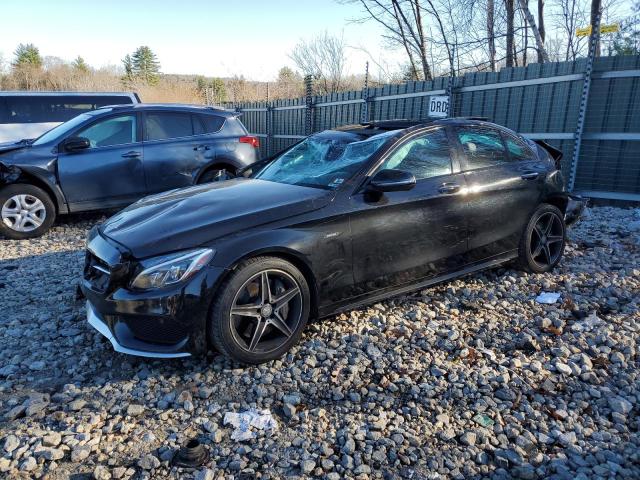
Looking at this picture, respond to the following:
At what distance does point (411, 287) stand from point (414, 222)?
543 mm

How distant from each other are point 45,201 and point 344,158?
4854 mm

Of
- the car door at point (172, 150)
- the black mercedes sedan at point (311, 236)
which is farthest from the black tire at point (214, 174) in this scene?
the black mercedes sedan at point (311, 236)

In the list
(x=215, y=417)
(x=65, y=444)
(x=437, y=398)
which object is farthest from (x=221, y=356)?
(x=437, y=398)

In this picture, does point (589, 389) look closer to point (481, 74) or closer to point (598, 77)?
point (598, 77)

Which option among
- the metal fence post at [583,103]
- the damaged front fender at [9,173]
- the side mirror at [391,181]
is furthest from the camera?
the metal fence post at [583,103]

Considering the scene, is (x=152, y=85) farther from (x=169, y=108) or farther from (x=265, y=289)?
(x=265, y=289)

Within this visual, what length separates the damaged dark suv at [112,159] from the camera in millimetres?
6598

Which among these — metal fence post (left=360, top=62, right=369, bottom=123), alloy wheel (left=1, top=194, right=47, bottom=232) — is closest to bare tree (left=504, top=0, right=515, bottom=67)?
metal fence post (left=360, top=62, right=369, bottom=123)

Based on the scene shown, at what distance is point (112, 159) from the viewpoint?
22.9ft

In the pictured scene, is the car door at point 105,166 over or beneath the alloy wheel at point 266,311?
over

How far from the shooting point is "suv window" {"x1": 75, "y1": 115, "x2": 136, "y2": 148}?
6.95 metres

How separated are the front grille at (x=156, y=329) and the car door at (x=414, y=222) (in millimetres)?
1344

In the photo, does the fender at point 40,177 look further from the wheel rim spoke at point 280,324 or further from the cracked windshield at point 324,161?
the wheel rim spoke at point 280,324

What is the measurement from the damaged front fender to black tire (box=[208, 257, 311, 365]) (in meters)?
5.04
